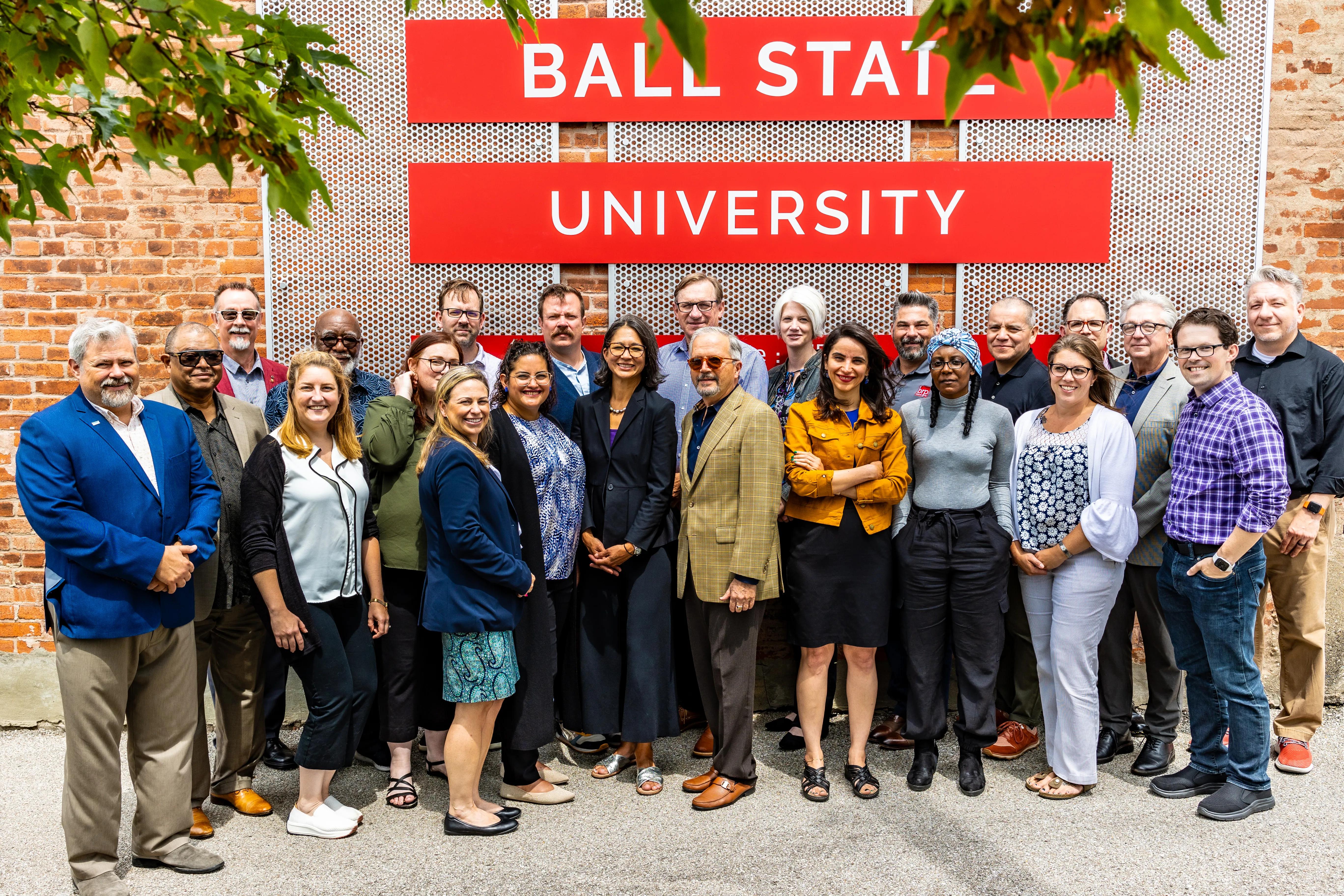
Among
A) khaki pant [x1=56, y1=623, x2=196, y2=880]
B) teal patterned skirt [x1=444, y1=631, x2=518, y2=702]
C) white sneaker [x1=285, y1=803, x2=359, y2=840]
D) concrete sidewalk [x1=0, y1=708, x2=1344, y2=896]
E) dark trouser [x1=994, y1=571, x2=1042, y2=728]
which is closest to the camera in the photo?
khaki pant [x1=56, y1=623, x2=196, y2=880]

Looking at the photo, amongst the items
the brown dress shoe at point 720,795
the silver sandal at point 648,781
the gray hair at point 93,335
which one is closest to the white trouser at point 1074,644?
the brown dress shoe at point 720,795

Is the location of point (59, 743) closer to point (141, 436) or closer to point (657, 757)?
point (141, 436)

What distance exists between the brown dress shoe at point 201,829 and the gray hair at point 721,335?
115 inches

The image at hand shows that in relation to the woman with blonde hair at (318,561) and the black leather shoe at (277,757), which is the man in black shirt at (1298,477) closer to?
the woman with blonde hair at (318,561)

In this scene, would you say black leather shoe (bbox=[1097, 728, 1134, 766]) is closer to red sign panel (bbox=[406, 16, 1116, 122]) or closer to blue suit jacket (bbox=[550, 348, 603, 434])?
blue suit jacket (bbox=[550, 348, 603, 434])

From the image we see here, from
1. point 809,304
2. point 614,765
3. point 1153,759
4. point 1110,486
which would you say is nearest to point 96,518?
point 614,765

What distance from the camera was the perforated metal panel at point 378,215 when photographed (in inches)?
216

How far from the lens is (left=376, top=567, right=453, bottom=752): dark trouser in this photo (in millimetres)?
4312

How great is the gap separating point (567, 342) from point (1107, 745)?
334 centimetres

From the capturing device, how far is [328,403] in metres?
3.96

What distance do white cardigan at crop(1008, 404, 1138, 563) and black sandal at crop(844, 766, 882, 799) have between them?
1464mm

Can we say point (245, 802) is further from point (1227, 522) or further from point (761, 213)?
point (1227, 522)

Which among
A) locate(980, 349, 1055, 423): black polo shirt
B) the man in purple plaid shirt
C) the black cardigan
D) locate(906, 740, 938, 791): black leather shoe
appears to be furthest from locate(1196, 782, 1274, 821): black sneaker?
the black cardigan

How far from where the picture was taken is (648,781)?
14.7 feet
